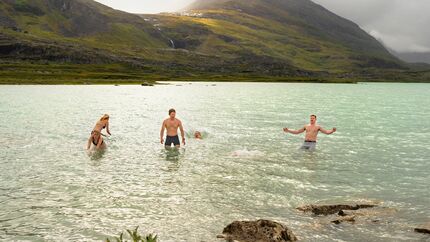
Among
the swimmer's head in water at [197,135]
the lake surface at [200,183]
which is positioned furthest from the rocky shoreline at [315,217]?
the swimmer's head in water at [197,135]

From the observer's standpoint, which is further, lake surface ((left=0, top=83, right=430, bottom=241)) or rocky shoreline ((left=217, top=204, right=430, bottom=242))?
lake surface ((left=0, top=83, right=430, bottom=241))

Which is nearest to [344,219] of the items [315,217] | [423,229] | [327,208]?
[315,217]

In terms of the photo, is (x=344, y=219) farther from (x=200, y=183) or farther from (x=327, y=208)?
(x=200, y=183)

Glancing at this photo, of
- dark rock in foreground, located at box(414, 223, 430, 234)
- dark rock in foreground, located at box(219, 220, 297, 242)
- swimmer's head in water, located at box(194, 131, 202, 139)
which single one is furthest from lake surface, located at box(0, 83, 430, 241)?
dark rock in foreground, located at box(219, 220, 297, 242)

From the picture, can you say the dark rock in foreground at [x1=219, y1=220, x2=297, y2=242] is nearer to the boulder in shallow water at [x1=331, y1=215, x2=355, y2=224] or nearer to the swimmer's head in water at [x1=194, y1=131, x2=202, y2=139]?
the boulder in shallow water at [x1=331, y1=215, x2=355, y2=224]

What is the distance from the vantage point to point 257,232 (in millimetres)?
11945

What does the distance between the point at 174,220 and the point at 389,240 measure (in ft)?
20.7

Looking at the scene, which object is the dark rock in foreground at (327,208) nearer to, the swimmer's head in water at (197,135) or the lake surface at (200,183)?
the lake surface at (200,183)

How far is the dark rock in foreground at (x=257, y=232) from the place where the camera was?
38.3 ft

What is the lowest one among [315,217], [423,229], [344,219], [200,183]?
[200,183]

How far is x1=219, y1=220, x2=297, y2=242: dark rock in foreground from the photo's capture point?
11.7m

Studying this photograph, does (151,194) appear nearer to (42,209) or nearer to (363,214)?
(42,209)

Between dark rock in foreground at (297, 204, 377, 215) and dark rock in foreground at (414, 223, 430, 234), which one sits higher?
dark rock in foreground at (414, 223, 430, 234)

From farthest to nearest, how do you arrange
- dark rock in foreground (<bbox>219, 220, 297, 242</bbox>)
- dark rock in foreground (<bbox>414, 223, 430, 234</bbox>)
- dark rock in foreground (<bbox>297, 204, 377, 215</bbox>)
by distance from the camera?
1. dark rock in foreground (<bbox>297, 204, 377, 215</bbox>)
2. dark rock in foreground (<bbox>414, 223, 430, 234</bbox>)
3. dark rock in foreground (<bbox>219, 220, 297, 242</bbox>)
